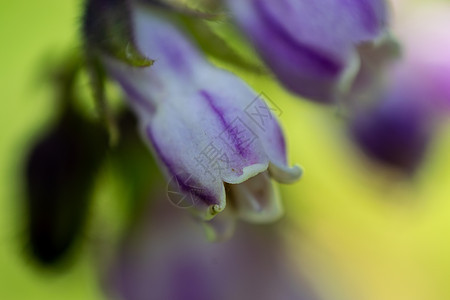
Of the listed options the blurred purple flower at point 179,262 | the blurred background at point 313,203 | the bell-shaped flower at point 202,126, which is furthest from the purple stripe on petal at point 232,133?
the blurred purple flower at point 179,262

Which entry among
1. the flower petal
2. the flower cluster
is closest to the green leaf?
the flower cluster

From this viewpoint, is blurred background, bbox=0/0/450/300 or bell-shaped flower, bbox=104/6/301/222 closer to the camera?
bell-shaped flower, bbox=104/6/301/222

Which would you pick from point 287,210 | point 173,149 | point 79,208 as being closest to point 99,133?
point 79,208

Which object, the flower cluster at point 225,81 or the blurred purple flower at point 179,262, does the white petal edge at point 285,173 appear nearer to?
the flower cluster at point 225,81

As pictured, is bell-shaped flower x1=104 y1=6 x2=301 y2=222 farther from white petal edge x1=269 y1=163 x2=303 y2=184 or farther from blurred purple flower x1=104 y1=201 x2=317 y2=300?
blurred purple flower x1=104 y1=201 x2=317 y2=300

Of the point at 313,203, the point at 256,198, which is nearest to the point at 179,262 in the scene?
the point at 256,198

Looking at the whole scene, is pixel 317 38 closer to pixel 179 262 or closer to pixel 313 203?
pixel 179 262
